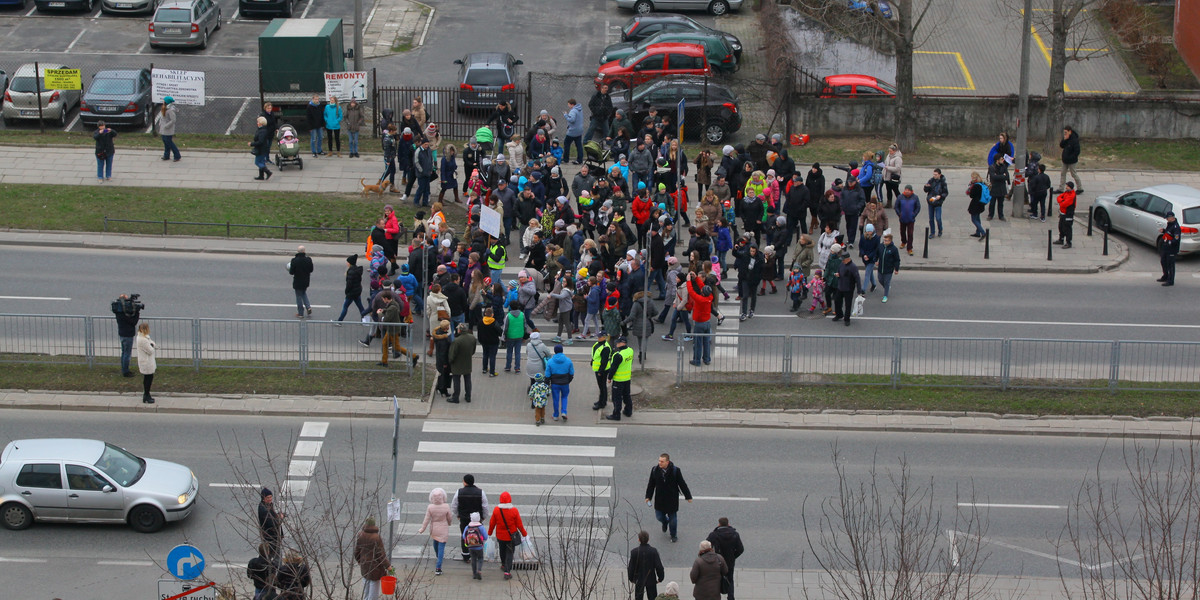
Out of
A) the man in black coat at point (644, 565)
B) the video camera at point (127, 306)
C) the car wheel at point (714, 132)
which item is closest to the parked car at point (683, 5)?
the car wheel at point (714, 132)

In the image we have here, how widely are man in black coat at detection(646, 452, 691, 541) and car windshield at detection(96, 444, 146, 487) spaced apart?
754cm

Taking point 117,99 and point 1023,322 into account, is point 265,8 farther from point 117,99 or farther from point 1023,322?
point 1023,322

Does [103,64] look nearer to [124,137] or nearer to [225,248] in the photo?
[124,137]

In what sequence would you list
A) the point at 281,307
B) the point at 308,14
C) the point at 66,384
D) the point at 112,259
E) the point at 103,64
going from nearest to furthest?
the point at 66,384 → the point at 281,307 → the point at 112,259 → the point at 103,64 → the point at 308,14

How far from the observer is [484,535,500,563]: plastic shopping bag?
20.3 meters

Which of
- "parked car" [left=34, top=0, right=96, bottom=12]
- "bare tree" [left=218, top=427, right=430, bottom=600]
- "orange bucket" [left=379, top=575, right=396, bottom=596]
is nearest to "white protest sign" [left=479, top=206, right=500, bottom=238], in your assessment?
"bare tree" [left=218, top=427, right=430, bottom=600]

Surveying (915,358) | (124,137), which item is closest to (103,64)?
(124,137)

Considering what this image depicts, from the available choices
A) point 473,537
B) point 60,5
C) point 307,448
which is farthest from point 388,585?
point 60,5

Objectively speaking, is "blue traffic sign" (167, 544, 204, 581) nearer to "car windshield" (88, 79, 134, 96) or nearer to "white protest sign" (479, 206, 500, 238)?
"white protest sign" (479, 206, 500, 238)

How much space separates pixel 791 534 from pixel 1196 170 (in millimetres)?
22754

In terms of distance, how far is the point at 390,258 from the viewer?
29.9m

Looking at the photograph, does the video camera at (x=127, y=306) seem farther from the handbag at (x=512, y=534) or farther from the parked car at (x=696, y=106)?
the parked car at (x=696, y=106)

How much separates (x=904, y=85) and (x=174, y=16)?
75.9 ft

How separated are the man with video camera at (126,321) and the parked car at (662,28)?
2359cm
